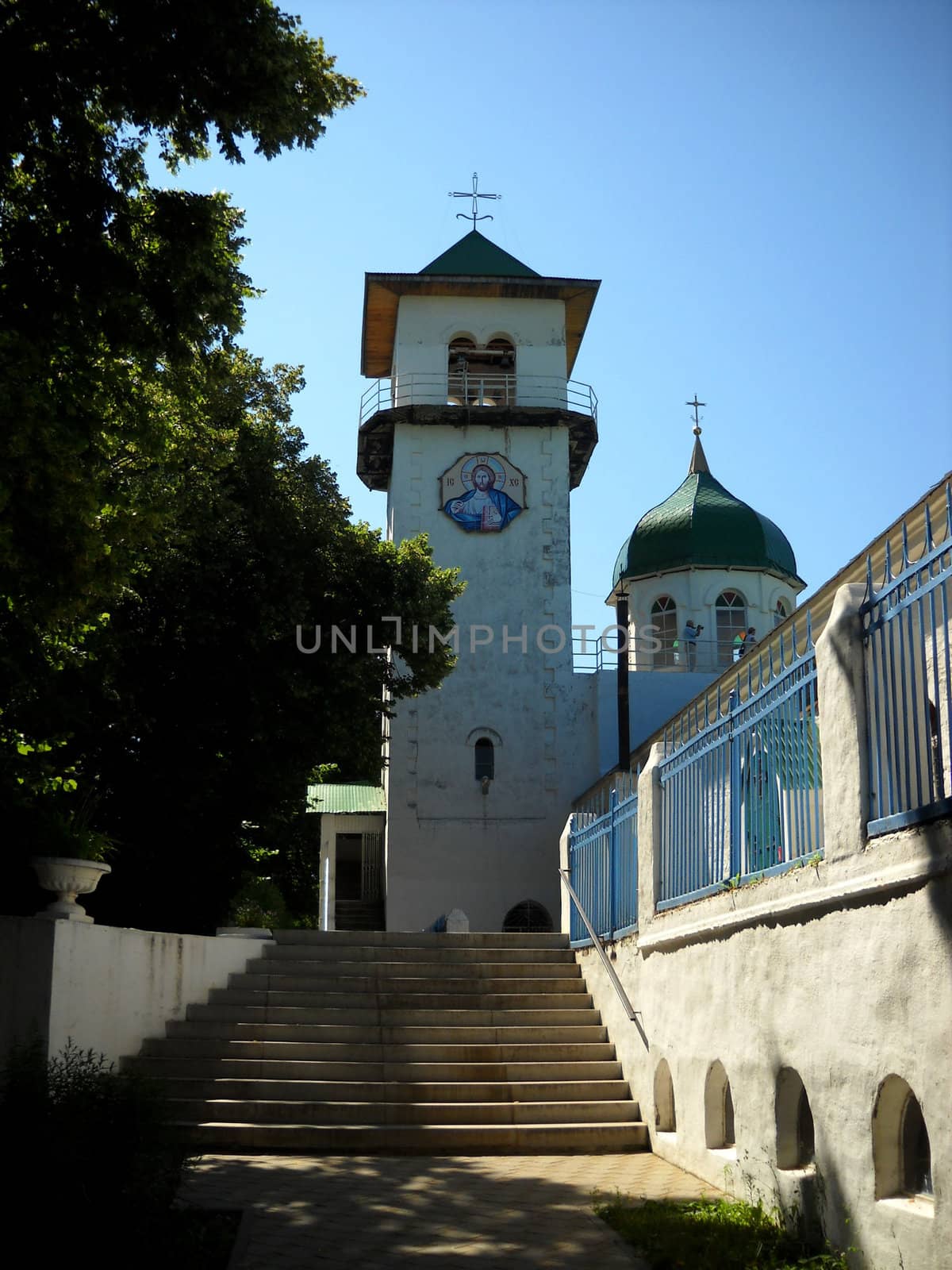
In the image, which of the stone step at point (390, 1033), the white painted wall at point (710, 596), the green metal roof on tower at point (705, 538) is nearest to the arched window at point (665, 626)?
the white painted wall at point (710, 596)

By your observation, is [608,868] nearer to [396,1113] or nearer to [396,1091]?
[396,1091]

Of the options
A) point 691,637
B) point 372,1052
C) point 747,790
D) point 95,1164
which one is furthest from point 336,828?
point 95,1164

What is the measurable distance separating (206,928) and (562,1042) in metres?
7.98

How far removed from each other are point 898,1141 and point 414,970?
834 cm

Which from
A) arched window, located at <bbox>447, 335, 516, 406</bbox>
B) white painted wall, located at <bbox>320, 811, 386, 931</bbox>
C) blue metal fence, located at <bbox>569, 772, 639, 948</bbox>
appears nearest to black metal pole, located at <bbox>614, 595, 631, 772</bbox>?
white painted wall, located at <bbox>320, 811, 386, 931</bbox>

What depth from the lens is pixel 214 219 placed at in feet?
30.8

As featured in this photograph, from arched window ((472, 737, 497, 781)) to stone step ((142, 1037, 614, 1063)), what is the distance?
14911 mm

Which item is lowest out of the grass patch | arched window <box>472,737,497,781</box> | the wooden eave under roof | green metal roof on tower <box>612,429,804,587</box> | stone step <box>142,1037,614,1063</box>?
the grass patch

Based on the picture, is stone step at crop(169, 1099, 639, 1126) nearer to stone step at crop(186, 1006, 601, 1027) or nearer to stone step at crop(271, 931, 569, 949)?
stone step at crop(186, 1006, 601, 1027)

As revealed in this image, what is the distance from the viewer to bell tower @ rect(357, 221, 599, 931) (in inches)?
1029

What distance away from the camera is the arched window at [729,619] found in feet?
108

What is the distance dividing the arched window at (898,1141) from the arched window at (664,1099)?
4.24 m

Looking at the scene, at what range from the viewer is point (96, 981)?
35.0 feet

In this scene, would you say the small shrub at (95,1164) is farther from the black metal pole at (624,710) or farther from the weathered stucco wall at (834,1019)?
the black metal pole at (624,710)
